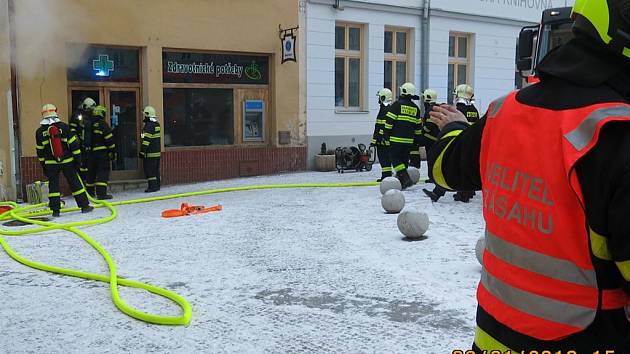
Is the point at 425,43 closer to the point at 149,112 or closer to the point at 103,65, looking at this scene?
the point at 149,112

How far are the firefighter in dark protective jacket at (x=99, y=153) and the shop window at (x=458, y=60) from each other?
35.3 feet

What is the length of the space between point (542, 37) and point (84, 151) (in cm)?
824

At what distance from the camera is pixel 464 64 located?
19.8 m

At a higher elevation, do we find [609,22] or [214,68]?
[214,68]

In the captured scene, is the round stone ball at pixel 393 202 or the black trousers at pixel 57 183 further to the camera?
the black trousers at pixel 57 183

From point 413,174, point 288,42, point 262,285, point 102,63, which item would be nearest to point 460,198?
point 413,174

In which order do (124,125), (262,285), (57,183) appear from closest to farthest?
(262,285) < (57,183) < (124,125)

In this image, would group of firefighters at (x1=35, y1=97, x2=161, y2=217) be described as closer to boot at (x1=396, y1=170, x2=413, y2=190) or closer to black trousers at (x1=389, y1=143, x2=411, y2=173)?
black trousers at (x1=389, y1=143, x2=411, y2=173)

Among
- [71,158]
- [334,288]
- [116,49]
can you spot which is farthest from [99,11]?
[334,288]

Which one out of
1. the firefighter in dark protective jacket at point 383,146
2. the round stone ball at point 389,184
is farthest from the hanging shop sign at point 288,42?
the round stone ball at point 389,184

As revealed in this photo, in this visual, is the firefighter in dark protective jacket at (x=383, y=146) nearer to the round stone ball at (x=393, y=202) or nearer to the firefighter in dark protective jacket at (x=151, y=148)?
the round stone ball at (x=393, y=202)

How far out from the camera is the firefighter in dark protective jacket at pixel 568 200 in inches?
62.6

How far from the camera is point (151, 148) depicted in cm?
1263

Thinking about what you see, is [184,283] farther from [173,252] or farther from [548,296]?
[548,296]
